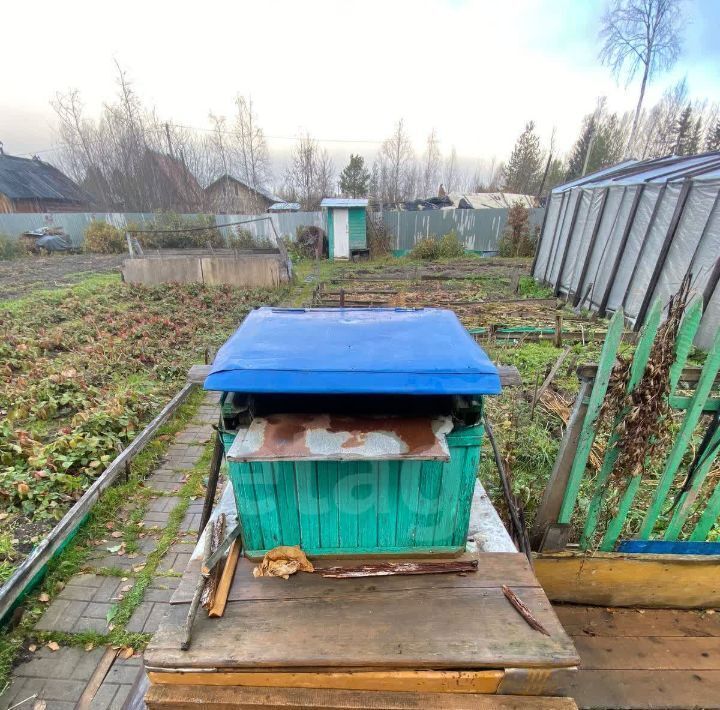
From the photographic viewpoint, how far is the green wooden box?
1779 millimetres

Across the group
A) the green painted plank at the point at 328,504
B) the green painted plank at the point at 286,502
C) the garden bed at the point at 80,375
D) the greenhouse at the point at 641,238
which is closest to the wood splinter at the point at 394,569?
the green painted plank at the point at 328,504

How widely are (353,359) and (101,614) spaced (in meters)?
3.02

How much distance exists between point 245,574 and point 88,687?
61.7 inches

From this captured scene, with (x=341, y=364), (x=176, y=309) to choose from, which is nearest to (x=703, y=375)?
(x=341, y=364)

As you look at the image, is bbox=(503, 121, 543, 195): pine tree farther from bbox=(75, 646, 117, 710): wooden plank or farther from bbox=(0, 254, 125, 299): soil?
bbox=(75, 646, 117, 710): wooden plank

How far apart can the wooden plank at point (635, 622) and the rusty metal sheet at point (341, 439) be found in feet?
6.58

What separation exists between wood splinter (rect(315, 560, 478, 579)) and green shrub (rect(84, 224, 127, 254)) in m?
24.0

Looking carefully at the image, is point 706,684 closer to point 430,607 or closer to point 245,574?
point 430,607

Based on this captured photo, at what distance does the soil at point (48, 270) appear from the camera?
12.1m

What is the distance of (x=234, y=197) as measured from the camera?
27375 mm

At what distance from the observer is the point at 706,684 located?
6.93ft

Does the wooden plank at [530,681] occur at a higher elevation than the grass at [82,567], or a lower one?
higher

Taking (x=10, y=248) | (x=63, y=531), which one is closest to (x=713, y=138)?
(x=63, y=531)

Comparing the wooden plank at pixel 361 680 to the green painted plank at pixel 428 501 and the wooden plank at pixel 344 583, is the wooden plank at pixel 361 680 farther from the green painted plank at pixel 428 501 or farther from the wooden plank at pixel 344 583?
the green painted plank at pixel 428 501
